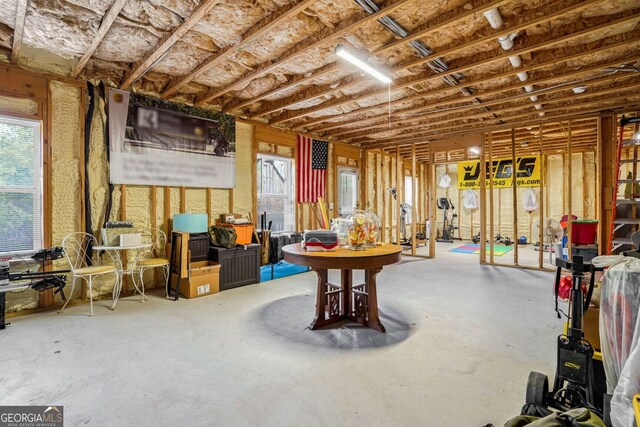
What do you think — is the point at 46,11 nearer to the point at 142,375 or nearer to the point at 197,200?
the point at 197,200

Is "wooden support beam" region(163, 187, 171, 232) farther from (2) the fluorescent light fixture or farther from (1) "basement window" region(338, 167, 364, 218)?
(1) "basement window" region(338, 167, 364, 218)

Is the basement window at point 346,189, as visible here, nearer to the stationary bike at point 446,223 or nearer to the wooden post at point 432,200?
the wooden post at point 432,200

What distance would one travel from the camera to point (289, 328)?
3.15 metres

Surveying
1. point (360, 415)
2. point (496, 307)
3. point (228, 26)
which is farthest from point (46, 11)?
point (496, 307)

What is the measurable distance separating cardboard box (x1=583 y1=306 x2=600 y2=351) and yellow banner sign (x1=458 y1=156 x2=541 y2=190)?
7.76m

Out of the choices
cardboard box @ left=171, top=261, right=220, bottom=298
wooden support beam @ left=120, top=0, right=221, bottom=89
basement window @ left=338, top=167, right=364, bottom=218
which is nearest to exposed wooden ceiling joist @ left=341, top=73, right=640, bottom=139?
basement window @ left=338, top=167, right=364, bottom=218

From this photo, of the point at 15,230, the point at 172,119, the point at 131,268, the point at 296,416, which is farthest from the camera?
the point at 172,119

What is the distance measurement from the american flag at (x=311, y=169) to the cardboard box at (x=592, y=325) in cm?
539

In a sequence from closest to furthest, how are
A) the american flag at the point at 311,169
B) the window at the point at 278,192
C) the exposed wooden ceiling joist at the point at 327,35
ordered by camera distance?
1. the exposed wooden ceiling joist at the point at 327,35
2. the window at the point at 278,192
3. the american flag at the point at 311,169

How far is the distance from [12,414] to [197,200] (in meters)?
3.62

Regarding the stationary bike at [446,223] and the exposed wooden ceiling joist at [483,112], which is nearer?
the exposed wooden ceiling joist at [483,112]

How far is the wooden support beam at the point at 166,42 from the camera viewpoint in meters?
2.61

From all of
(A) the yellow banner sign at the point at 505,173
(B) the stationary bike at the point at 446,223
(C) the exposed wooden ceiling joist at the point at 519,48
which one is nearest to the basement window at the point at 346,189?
(C) the exposed wooden ceiling joist at the point at 519,48

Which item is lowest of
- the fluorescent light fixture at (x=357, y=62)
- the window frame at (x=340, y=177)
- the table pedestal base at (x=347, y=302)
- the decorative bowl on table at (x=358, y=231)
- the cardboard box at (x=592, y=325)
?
the table pedestal base at (x=347, y=302)
